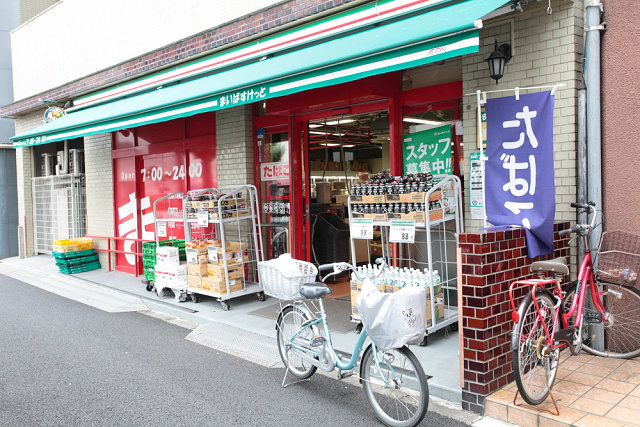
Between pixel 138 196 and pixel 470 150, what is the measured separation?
8154 millimetres

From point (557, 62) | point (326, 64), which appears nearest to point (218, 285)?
Answer: point (326, 64)

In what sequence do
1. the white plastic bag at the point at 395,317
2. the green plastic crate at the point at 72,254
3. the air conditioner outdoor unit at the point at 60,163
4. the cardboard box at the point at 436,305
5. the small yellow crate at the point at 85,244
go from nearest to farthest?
the white plastic bag at the point at 395,317, the cardboard box at the point at 436,305, the green plastic crate at the point at 72,254, the small yellow crate at the point at 85,244, the air conditioner outdoor unit at the point at 60,163

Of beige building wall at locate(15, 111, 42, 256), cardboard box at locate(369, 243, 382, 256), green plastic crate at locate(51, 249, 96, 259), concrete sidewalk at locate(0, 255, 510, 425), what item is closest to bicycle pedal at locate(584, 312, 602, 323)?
concrete sidewalk at locate(0, 255, 510, 425)

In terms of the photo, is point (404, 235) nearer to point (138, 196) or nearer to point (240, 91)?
point (240, 91)

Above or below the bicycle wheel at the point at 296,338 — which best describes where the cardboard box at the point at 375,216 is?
above

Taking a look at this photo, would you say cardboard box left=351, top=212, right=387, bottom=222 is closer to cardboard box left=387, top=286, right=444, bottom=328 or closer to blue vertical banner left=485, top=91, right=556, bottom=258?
cardboard box left=387, top=286, right=444, bottom=328

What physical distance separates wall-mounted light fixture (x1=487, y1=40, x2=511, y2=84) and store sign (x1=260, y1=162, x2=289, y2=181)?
4.13 metres

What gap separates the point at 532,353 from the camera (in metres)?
3.80

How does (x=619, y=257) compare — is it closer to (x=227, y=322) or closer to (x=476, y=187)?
(x=476, y=187)

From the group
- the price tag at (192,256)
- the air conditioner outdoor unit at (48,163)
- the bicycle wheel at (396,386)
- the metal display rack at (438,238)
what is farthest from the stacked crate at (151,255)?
the air conditioner outdoor unit at (48,163)

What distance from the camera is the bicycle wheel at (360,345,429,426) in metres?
3.63

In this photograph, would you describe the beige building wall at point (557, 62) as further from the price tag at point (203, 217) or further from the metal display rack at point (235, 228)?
the price tag at point (203, 217)

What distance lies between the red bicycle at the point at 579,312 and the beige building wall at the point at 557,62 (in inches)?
16.5

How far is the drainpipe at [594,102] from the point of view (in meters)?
4.99
